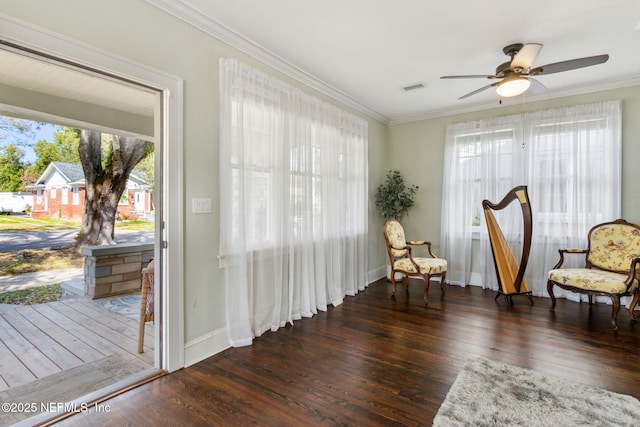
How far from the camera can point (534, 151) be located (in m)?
4.33

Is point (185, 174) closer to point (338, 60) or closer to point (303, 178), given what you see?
point (303, 178)

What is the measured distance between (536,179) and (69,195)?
6.58m

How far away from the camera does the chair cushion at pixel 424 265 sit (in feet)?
13.5

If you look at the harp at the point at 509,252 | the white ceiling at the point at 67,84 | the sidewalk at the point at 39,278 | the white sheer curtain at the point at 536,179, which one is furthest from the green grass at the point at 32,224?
the harp at the point at 509,252

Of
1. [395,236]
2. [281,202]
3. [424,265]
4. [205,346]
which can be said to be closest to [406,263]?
[424,265]

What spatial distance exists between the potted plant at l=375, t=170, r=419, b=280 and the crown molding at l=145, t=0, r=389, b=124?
1.58m

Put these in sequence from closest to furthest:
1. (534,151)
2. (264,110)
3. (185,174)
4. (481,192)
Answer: (185,174)
(264,110)
(534,151)
(481,192)

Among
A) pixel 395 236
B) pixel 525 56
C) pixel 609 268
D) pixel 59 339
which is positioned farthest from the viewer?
pixel 395 236

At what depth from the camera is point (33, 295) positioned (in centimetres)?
398

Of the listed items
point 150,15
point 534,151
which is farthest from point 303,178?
point 534,151

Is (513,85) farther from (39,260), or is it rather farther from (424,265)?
(39,260)

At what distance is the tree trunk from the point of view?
15.1 feet

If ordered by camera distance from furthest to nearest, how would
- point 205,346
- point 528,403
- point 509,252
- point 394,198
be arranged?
point 394,198
point 509,252
point 205,346
point 528,403

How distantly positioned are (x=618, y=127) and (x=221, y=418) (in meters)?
5.23
